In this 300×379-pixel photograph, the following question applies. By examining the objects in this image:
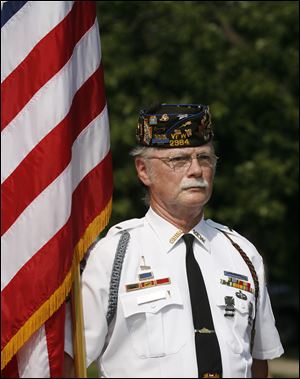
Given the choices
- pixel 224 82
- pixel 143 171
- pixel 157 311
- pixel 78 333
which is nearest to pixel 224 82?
pixel 224 82

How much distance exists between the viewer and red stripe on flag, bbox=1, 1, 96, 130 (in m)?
4.21

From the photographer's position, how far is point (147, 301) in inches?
166

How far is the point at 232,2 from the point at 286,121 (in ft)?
5.57

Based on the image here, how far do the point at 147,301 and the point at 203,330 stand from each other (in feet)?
0.85

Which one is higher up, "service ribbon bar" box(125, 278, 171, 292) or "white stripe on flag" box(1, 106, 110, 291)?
"white stripe on flag" box(1, 106, 110, 291)

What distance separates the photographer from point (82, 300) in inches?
166

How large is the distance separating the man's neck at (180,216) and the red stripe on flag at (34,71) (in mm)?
742

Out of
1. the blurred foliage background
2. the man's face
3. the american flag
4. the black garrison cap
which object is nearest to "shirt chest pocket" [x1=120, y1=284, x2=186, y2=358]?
the american flag

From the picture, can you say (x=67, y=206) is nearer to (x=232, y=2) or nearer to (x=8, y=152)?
(x=8, y=152)

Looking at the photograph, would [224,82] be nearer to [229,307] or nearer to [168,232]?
[168,232]

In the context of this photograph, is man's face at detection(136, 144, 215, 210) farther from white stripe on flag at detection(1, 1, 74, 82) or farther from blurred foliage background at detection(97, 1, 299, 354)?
blurred foliage background at detection(97, 1, 299, 354)

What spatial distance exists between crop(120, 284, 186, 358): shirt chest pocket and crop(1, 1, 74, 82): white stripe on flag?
107 cm

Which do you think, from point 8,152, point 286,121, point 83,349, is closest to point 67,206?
point 8,152

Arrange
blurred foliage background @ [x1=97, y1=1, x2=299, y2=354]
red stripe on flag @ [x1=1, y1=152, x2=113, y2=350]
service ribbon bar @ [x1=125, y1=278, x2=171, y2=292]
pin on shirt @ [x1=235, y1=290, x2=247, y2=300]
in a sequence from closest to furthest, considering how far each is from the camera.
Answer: red stripe on flag @ [x1=1, y1=152, x2=113, y2=350] < service ribbon bar @ [x1=125, y1=278, x2=171, y2=292] < pin on shirt @ [x1=235, y1=290, x2=247, y2=300] < blurred foliage background @ [x1=97, y1=1, x2=299, y2=354]
